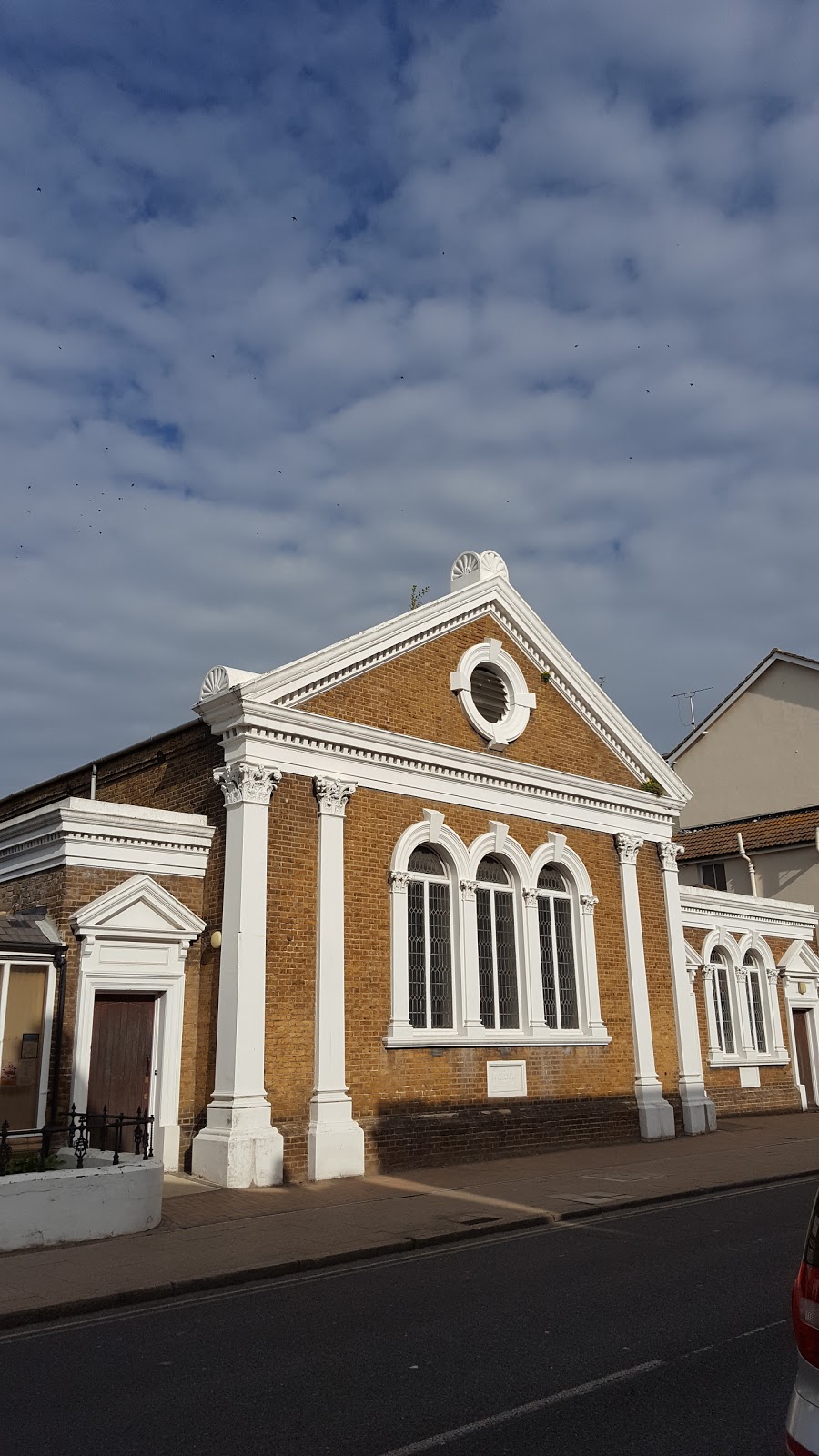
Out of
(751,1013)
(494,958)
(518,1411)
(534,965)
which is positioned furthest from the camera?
(751,1013)

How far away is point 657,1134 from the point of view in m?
19.7

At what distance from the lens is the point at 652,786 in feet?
71.9

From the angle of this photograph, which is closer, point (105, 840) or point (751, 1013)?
point (105, 840)

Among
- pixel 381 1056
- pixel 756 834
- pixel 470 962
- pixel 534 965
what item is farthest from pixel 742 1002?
pixel 381 1056

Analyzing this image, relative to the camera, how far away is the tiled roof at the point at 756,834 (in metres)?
29.9

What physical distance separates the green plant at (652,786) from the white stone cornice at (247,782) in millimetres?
8967

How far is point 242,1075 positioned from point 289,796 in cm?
391

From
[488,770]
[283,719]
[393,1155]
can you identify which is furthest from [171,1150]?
[488,770]

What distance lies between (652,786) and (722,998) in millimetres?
6452

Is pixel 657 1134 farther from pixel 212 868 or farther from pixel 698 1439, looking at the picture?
pixel 698 1439

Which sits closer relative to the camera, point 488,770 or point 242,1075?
point 242,1075

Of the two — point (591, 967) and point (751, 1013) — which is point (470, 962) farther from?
point (751, 1013)

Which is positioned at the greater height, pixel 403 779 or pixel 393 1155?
pixel 403 779

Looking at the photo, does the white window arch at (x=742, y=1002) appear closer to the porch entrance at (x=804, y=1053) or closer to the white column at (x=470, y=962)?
the porch entrance at (x=804, y=1053)
